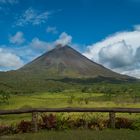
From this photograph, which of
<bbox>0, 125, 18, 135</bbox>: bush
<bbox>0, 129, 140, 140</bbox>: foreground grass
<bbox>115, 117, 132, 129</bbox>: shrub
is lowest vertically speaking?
<bbox>0, 129, 140, 140</bbox>: foreground grass

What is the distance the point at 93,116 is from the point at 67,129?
6.07 feet

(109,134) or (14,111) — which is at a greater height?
(14,111)

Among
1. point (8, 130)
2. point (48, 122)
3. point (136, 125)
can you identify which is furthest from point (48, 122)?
point (136, 125)

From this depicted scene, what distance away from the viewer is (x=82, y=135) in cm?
1716

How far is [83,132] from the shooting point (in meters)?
17.9

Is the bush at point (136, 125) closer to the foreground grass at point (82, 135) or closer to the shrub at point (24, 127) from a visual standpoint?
the foreground grass at point (82, 135)

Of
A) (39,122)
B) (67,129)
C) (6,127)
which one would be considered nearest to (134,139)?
(67,129)

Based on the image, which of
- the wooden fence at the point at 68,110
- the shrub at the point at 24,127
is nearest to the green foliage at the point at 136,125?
the wooden fence at the point at 68,110

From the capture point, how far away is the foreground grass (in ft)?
54.4

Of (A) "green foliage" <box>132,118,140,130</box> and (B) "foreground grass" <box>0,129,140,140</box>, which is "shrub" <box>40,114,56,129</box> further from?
(A) "green foliage" <box>132,118,140,130</box>

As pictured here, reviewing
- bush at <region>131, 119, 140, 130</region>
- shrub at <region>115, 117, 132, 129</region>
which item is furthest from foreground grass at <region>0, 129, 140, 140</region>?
shrub at <region>115, 117, 132, 129</region>

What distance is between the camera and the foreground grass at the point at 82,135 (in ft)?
54.4

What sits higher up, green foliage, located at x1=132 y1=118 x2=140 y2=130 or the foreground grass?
green foliage, located at x1=132 y1=118 x2=140 y2=130

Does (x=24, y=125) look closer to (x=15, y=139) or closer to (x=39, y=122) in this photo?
(x=39, y=122)
